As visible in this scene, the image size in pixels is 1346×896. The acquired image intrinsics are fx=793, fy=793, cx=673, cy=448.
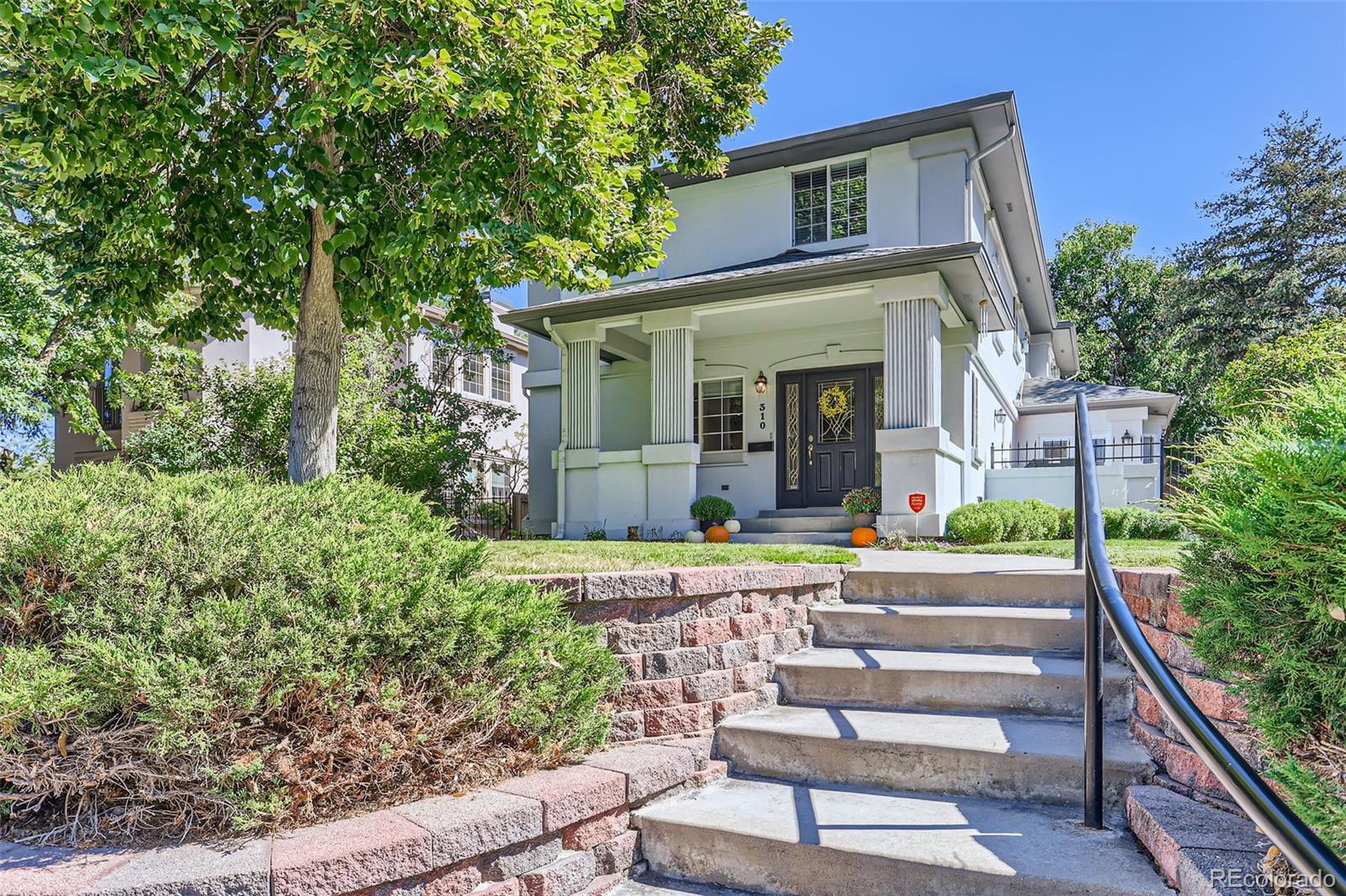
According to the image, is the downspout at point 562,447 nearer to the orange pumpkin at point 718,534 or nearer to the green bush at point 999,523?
the orange pumpkin at point 718,534

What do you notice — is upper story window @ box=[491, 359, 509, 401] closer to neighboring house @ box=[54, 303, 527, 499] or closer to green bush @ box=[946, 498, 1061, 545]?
neighboring house @ box=[54, 303, 527, 499]

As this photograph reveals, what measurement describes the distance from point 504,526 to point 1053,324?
13.8 meters

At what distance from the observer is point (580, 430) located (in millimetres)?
10711

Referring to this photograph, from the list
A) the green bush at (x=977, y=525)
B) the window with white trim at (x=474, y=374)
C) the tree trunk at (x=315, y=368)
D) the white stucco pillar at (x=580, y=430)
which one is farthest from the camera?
the window with white trim at (x=474, y=374)

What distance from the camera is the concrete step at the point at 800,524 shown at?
30.9ft

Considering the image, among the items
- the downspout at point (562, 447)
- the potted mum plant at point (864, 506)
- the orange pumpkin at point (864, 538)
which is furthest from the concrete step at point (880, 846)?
the downspout at point (562, 447)

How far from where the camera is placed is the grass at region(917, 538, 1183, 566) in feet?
14.9

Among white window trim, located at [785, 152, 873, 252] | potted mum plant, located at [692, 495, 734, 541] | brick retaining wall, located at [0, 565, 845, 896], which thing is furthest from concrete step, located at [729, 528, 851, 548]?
brick retaining wall, located at [0, 565, 845, 896]

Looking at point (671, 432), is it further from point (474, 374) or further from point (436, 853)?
point (436, 853)

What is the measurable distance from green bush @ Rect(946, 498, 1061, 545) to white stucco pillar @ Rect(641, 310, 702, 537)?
3162 mm

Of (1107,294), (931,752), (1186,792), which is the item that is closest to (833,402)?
(931,752)

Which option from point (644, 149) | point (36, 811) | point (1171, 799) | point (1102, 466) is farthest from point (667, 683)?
point (1102, 466)

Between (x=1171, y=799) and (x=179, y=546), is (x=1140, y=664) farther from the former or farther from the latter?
(x=179, y=546)

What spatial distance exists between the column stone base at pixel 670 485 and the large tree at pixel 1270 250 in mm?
18188
